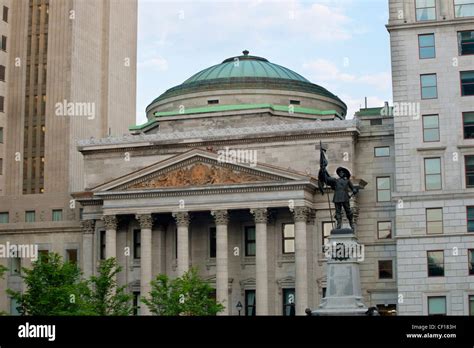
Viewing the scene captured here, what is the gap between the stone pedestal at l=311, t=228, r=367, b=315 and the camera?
115ft

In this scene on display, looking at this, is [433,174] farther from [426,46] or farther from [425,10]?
[425,10]

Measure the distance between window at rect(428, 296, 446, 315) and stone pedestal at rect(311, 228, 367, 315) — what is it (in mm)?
33386

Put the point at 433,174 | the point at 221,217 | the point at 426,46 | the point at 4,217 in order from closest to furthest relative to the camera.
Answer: the point at 433,174
the point at 426,46
the point at 221,217
the point at 4,217

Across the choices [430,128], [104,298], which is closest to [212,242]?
[104,298]

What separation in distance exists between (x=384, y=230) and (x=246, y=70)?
25697 millimetres

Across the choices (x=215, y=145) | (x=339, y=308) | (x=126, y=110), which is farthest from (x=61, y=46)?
(x=339, y=308)

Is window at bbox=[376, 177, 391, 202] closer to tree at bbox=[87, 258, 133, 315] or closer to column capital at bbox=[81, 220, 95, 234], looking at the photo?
tree at bbox=[87, 258, 133, 315]

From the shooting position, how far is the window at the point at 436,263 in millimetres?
67375

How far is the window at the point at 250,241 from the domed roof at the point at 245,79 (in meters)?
17.4

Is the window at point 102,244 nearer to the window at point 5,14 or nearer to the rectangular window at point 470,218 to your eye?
the window at point 5,14

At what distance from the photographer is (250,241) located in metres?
75.9

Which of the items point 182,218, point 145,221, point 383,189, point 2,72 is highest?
point 2,72

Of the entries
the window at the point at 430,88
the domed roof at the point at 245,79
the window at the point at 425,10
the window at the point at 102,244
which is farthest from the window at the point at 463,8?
the window at the point at 102,244

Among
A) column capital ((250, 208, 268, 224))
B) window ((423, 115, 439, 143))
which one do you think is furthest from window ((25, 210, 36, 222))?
window ((423, 115, 439, 143))
